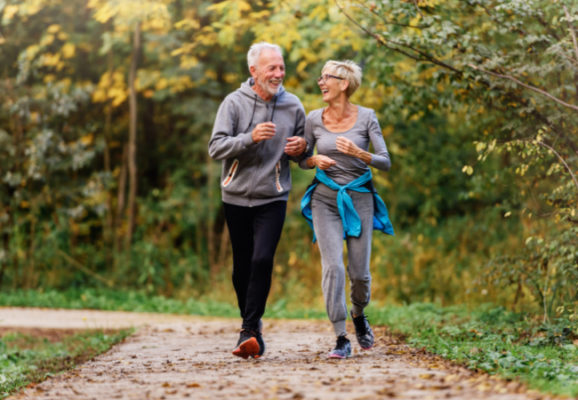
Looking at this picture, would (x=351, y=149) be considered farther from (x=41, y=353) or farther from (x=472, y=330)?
(x=41, y=353)

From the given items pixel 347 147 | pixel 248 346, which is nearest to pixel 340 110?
pixel 347 147

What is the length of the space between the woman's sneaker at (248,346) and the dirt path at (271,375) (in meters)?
0.07

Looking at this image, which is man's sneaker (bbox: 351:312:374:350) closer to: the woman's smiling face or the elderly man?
the elderly man

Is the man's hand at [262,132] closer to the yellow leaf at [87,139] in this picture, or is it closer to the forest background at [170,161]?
the forest background at [170,161]

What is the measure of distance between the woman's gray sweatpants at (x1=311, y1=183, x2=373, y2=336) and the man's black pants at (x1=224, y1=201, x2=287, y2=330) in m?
0.35

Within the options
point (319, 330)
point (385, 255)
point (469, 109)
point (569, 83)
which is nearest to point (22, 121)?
point (385, 255)

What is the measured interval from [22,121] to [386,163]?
1106cm

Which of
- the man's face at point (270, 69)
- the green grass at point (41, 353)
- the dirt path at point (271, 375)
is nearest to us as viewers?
the dirt path at point (271, 375)

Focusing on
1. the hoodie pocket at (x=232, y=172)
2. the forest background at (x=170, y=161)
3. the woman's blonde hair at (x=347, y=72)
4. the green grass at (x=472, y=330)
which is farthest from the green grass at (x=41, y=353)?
the forest background at (x=170, y=161)

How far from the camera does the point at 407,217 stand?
52.8ft

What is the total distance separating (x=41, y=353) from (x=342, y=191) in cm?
462

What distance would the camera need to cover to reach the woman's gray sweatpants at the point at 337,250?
552 cm

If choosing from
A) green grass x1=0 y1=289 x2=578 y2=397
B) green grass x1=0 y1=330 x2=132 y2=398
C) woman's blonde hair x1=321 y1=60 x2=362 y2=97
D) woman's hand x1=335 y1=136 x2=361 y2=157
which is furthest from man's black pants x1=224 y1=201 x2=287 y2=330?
green grass x1=0 y1=330 x2=132 y2=398

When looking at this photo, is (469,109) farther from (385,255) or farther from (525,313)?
(385,255)
